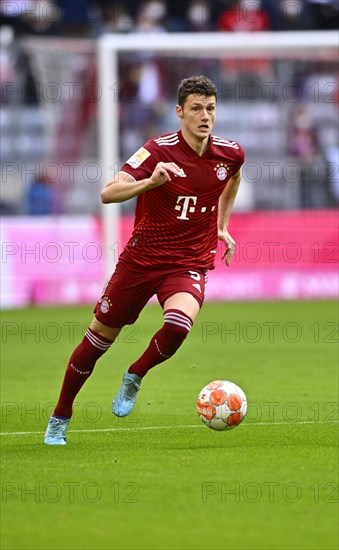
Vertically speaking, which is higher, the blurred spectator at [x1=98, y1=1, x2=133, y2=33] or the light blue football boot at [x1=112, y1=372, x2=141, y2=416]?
the blurred spectator at [x1=98, y1=1, x2=133, y2=33]

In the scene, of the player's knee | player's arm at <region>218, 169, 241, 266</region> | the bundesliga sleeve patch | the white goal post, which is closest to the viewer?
the player's knee

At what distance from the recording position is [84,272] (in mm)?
19531

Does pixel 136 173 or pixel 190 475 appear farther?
pixel 136 173

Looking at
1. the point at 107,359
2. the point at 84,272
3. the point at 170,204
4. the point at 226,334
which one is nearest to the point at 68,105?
the point at 84,272

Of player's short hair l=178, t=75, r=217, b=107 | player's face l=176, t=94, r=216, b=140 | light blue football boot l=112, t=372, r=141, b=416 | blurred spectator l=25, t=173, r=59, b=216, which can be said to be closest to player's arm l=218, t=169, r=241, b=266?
player's face l=176, t=94, r=216, b=140

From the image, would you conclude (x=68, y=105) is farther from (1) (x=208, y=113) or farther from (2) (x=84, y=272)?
(1) (x=208, y=113)

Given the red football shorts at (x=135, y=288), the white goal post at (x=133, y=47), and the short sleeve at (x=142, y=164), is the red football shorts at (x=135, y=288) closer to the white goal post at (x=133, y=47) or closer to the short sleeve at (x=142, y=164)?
the short sleeve at (x=142, y=164)

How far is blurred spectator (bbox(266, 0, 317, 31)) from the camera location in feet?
75.2

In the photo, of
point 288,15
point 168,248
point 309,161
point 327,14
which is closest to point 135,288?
point 168,248

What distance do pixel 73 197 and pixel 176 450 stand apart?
12584mm

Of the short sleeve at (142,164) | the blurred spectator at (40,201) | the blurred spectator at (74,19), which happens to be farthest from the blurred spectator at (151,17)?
the short sleeve at (142,164)

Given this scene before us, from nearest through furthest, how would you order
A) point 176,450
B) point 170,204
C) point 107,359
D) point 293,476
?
1. point 293,476
2. point 176,450
3. point 170,204
4. point 107,359

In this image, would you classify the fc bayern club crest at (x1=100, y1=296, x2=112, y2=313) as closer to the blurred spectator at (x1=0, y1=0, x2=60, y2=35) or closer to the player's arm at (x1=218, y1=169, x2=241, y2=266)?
the player's arm at (x1=218, y1=169, x2=241, y2=266)

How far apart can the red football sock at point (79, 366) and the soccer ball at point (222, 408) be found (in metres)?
0.80
